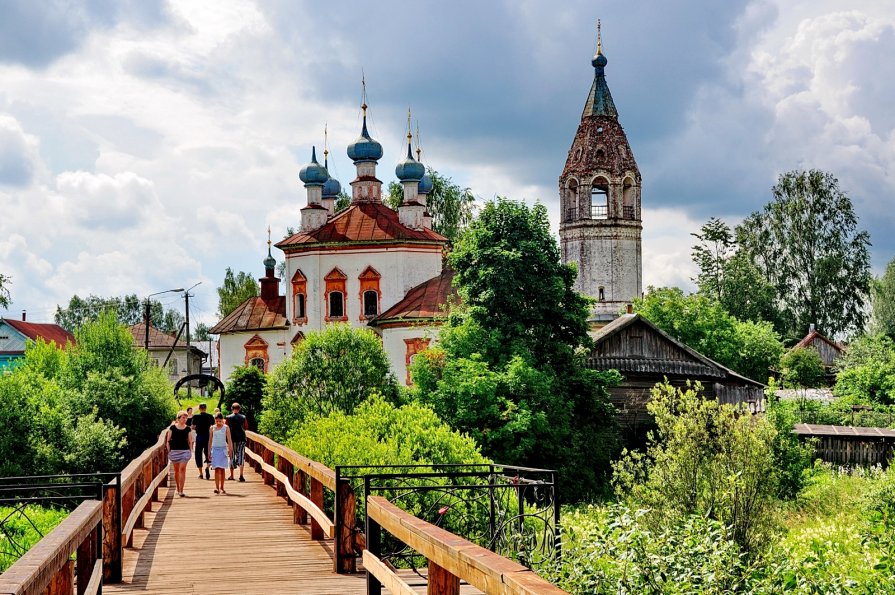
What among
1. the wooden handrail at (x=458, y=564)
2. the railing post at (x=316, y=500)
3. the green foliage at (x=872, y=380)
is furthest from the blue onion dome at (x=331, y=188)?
the wooden handrail at (x=458, y=564)

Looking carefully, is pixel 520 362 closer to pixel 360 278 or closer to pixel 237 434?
pixel 237 434

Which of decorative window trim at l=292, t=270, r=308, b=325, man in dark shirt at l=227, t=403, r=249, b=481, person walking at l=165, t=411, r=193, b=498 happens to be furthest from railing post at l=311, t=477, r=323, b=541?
decorative window trim at l=292, t=270, r=308, b=325

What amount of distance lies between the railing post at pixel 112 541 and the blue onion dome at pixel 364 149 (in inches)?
1934

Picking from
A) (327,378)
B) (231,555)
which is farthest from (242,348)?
(231,555)

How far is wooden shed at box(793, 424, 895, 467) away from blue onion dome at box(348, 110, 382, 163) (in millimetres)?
27946

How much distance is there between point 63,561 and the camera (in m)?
6.20

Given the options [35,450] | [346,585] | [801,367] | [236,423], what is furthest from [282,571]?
[801,367]

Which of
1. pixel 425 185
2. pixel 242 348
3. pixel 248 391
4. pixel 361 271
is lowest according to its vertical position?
pixel 248 391

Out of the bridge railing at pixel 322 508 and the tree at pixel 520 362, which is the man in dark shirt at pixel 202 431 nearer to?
the bridge railing at pixel 322 508

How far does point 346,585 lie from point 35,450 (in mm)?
20217

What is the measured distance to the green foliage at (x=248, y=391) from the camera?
1802 inches

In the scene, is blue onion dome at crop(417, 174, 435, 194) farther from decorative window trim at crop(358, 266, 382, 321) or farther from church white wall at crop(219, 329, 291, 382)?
church white wall at crop(219, 329, 291, 382)

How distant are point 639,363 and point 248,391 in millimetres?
16044

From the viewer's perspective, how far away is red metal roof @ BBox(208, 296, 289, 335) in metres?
56.9
